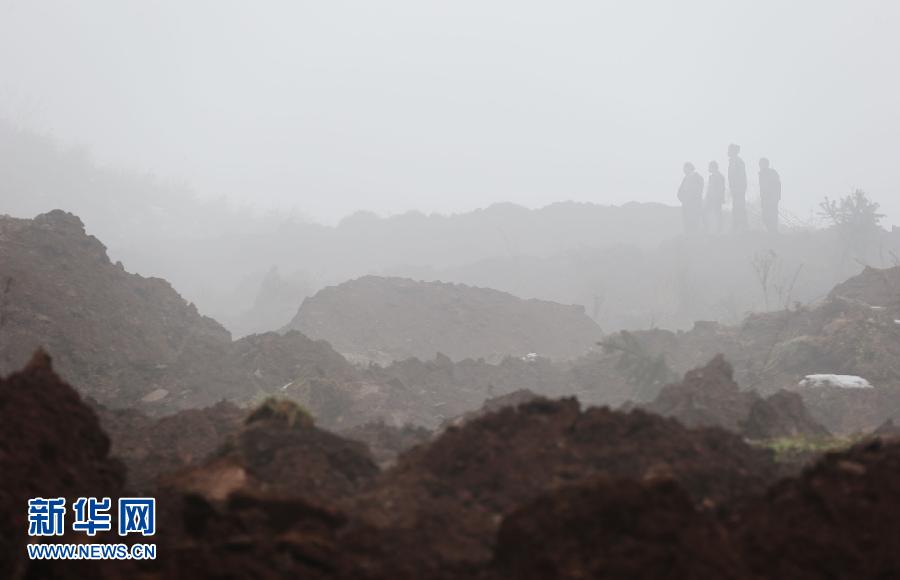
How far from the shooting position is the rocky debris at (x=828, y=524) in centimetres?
371

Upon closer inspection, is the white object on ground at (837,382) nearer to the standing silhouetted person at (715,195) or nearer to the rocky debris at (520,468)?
the rocky debris at (520,468)

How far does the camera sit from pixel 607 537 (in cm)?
391

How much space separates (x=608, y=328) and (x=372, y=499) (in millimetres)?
36126

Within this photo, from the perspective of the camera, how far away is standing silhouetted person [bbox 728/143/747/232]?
171 feet

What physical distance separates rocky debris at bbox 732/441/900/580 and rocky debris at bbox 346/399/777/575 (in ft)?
1.81

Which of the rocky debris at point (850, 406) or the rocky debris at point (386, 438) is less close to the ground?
the rocky debris at point (386, 438)

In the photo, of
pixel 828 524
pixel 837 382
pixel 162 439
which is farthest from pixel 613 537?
pixel 837 382

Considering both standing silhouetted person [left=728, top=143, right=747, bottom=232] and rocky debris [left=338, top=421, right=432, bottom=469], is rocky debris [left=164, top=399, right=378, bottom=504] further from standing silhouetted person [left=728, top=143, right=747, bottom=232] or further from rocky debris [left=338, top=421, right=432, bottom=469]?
standing silhouetted person [left=728, top=143, right=747, bottom=232]

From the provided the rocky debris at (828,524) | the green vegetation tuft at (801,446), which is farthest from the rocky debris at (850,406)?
the rocky debris at (828,524)

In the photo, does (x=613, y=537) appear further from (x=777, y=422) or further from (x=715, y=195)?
(x=715, y=195)

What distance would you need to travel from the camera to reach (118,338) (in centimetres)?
1692

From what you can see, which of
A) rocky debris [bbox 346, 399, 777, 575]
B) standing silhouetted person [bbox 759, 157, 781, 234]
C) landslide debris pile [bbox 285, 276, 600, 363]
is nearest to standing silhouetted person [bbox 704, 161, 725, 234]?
standing silhouetted person [bbox 759, 157, 781, 234]

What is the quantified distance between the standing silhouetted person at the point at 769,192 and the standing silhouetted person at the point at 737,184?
1.31 metres

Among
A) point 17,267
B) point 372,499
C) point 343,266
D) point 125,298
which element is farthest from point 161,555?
point 343,266
